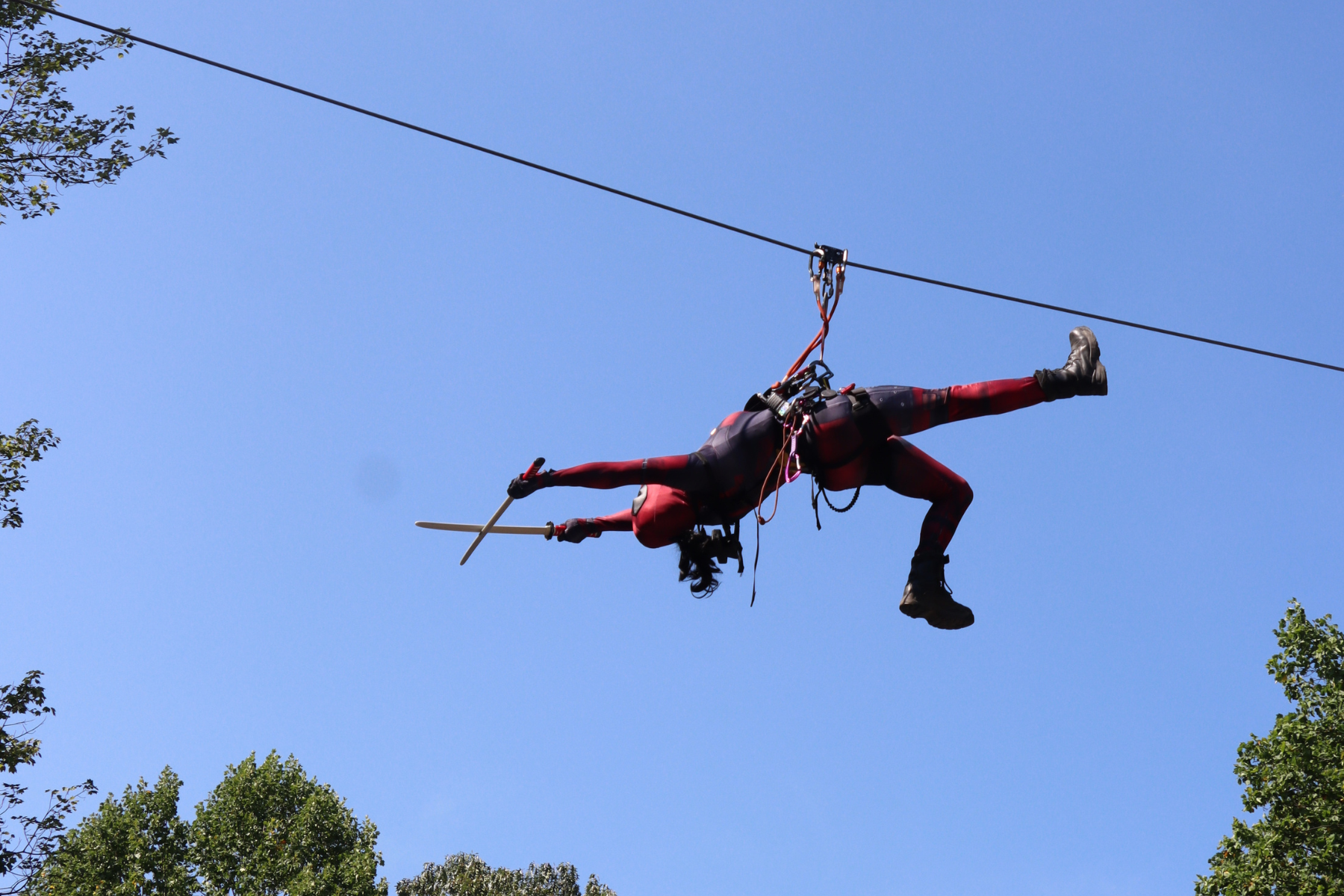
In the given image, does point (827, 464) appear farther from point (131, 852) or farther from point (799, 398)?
point (131, 852)

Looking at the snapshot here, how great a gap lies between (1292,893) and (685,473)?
12.1 metres

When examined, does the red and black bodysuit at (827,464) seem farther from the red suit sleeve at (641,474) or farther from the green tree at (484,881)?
the green tree at (484,881)

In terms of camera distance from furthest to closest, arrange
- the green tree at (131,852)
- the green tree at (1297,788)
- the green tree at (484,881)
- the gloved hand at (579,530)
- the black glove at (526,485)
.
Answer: the green tree at (484,881) < the green tree at (131,852) < the green tree at (1297,788) < the gloved hand at (579,530) < the black glove at (526,485)

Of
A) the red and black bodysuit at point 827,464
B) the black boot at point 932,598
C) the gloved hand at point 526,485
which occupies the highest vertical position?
the red and black bodysuit at point 827,464

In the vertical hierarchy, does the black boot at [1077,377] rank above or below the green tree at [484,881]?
below

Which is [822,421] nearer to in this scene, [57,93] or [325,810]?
[57,93]

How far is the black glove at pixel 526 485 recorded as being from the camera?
6.23 meters

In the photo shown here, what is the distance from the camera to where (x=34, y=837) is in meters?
12.3

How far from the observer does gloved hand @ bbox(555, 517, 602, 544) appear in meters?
6.88

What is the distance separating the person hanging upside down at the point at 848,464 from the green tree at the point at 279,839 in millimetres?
15610

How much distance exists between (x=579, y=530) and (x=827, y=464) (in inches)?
53.2

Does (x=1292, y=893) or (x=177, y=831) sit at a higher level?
(x=177, y=831)

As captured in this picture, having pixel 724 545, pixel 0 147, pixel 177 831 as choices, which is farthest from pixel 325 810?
pixel 724 545

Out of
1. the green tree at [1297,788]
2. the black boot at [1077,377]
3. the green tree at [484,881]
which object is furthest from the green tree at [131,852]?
the black boot at [1077,377]
